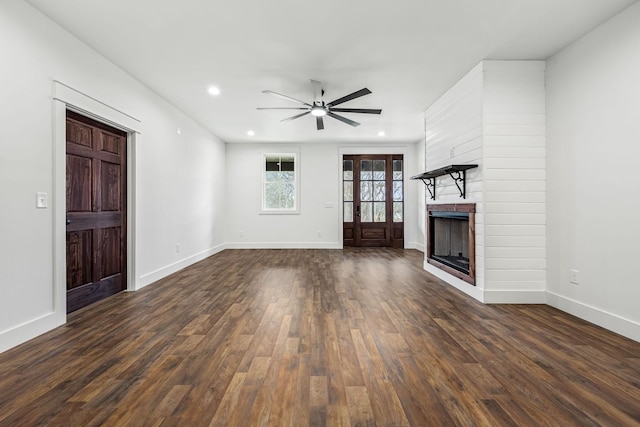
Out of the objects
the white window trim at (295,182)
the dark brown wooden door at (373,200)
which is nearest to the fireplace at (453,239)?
the dark brown wooden door at (373,200)

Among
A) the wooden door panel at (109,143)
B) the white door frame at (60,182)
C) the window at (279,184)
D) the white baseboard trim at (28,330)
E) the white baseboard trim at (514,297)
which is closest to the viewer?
the white baseboard trim at (28,330)

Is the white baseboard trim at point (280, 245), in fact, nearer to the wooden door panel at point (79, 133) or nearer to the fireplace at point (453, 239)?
the fireplace at point (453, 239)

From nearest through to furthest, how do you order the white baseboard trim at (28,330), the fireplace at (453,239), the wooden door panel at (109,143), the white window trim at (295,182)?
1. the white baseboard trim at (28,330)
2. the wooden door panel at (109,143)
3. the fireplace at (453,239)
4. the white window trim at (295,182)

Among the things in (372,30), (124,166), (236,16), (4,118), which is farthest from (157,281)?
(372,30)

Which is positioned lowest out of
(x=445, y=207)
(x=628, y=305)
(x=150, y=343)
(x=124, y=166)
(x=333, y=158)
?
(x=150, y=343)

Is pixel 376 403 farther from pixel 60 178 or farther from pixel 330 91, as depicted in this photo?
pixel 330 91

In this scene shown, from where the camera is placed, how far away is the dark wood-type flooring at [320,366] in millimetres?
1504

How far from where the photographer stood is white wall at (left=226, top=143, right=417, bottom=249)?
786 centimetres

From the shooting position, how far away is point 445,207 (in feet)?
14.1

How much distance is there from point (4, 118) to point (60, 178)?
0.60m

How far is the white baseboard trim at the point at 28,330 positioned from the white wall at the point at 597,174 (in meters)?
4.65

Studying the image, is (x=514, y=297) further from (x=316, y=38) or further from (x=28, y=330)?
(x=28, y=330)

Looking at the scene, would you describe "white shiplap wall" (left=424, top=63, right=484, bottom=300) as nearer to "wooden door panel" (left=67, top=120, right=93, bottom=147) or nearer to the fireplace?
the fireplace

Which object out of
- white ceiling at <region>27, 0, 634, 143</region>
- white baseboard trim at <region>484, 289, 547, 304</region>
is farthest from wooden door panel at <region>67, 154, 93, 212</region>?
white baseboard trim at <region>484, 289, 547, 304</region>
